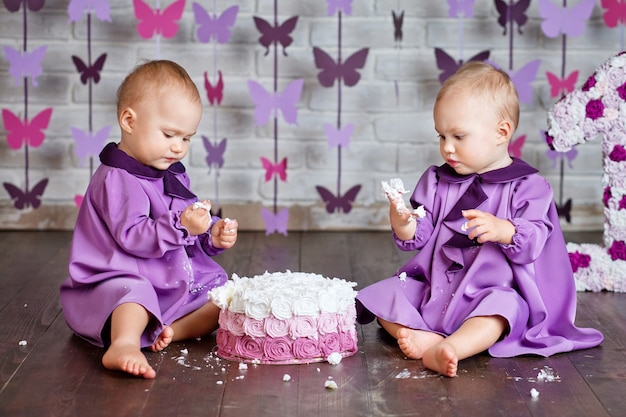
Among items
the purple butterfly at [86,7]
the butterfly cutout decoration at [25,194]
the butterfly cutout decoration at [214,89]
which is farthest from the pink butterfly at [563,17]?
the butterfly cutout decoration at [25,194]

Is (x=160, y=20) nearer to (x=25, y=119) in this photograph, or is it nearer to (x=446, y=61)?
(x=25, y=119)

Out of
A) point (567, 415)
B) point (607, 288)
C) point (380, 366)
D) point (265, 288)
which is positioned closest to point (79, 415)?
point (265, 288)

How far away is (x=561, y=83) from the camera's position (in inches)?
135

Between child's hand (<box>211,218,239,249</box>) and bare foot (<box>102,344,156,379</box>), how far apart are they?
0.31 meters

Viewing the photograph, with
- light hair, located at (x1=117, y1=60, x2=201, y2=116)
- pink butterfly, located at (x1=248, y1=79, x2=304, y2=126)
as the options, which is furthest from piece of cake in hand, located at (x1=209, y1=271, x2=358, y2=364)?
pink butterfly, located at (x1=248, y1=79, x2=304, y2=126)

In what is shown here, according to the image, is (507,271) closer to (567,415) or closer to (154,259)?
(567,415)

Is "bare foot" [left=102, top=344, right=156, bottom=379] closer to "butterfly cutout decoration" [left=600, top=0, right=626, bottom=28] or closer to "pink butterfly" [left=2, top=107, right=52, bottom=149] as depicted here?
"pink butterfly" [left=2, top=107, right=52, bottom=149]

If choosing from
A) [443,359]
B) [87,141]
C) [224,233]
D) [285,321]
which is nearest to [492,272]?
[443,359]

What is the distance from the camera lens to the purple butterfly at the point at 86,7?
11.0 feet

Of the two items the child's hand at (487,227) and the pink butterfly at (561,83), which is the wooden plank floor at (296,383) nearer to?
the child's hand at (487,227)

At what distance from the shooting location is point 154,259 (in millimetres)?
2137

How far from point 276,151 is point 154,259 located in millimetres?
1455

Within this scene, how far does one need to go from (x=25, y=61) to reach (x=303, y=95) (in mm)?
977

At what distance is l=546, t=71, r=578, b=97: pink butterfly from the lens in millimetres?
3416
